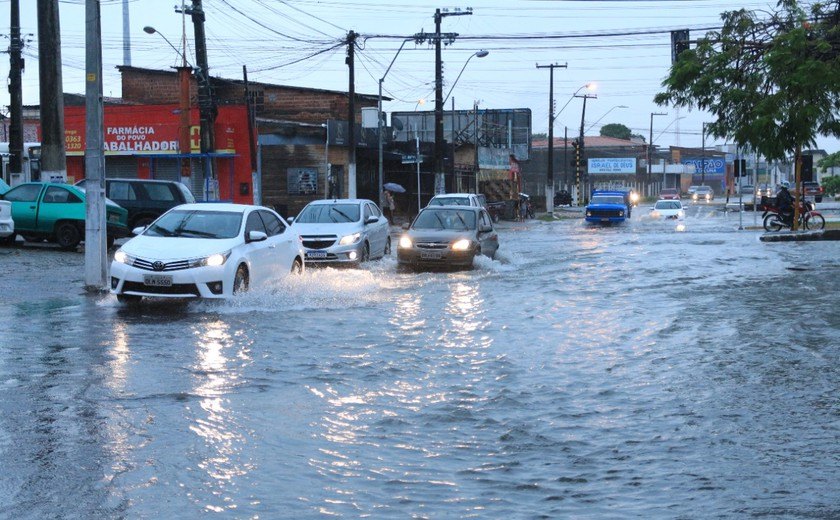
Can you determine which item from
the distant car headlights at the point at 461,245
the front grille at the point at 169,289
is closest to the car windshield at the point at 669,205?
the distant car headlights at the point at 461,245

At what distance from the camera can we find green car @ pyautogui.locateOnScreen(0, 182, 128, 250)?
2469 centimetres

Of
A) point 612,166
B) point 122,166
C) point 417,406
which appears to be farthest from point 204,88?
point 612,166

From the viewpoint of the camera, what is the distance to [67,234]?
24859 millimetres

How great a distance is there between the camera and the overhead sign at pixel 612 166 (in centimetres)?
12075

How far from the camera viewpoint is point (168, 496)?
618 centimetres

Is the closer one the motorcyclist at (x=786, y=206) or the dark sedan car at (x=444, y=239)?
the dark sedan car at (x=444, y=239)

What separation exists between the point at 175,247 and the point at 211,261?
0.59 m

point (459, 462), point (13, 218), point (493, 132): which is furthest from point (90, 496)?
point (493, 132)

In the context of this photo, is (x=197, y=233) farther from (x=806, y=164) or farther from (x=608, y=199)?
(x=608, y=199)

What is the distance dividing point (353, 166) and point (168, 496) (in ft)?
128

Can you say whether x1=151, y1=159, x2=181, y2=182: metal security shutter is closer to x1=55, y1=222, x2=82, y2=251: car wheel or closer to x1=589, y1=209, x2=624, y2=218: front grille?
x1=55, y1=222, x2=82, y2=251: car wheel

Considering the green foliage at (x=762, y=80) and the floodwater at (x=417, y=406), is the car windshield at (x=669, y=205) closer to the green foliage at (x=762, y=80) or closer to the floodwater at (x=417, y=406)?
the green foliage at (x=762, y=80)

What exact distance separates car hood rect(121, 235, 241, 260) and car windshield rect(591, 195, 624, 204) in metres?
40.8

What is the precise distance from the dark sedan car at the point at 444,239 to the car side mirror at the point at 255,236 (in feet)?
20.8
